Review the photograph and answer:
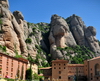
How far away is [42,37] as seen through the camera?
11950cm

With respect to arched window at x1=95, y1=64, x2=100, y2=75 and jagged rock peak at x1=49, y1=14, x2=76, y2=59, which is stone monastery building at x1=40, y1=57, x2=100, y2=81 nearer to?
arched window at x1=95, y1=64, x2=100, y2=75

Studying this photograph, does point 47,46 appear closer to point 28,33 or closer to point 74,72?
point 28,33

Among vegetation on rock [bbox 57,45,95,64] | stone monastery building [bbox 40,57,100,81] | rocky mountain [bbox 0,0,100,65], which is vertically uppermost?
rocky mountain [bbox 0,0,100,65]

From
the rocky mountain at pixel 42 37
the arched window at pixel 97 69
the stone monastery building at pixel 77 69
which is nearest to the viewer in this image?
the arched window at pixel 97 69

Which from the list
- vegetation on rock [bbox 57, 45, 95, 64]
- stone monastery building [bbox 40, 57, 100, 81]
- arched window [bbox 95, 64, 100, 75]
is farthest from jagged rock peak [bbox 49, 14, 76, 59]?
arched window [bbox 95, 64, 100, 75]

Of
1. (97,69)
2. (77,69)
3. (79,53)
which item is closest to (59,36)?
(79,53)

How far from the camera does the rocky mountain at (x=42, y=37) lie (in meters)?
72.7

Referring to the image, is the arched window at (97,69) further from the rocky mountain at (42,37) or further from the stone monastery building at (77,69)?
the rocky mountain at (42,37)

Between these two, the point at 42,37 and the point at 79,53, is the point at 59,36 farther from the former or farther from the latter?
the point at 79,53

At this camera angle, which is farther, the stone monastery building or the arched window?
the stone monastery building

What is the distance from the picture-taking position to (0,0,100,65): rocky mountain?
7269 centimetres

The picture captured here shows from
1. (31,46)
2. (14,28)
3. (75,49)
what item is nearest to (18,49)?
(14,28)

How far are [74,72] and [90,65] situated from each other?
12.7 m

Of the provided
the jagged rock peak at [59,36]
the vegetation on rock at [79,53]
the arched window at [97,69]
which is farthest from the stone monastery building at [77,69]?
the jagged rock peak at [59,36]
